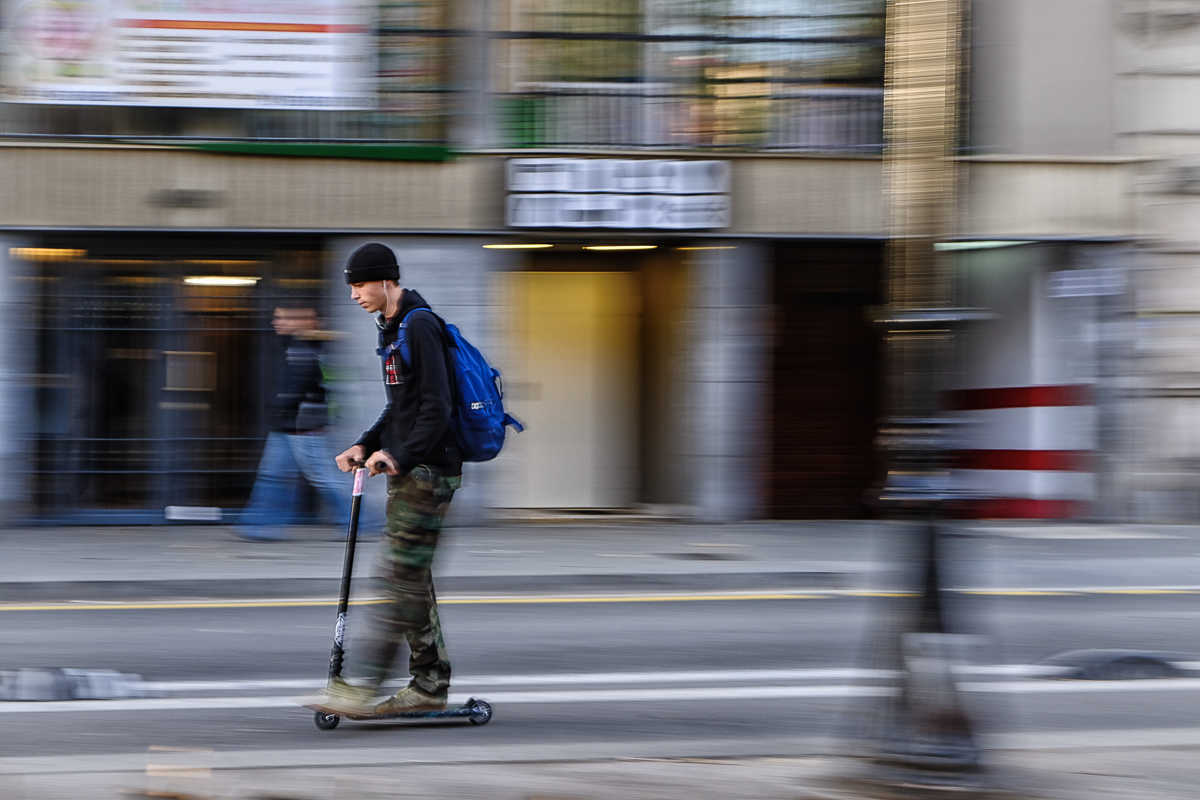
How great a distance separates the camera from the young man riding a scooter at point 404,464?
17.0ft

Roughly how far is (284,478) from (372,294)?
676 cm

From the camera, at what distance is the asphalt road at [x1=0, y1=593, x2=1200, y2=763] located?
5387 mm

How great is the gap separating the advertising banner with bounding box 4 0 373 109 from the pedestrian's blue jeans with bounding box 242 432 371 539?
310 cm

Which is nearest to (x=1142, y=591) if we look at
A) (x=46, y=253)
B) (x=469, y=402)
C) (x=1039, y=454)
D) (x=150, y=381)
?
(x=1039, y=454)

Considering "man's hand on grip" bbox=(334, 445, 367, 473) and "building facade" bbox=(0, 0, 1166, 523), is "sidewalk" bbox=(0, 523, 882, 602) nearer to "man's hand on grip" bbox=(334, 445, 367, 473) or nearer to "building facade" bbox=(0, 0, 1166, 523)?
"building facade" bbox=(0, 0, 1166, 523)

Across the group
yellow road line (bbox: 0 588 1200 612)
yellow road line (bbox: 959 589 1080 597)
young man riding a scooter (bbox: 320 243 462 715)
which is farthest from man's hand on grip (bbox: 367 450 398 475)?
yellow road line (bbox: 959 589 1080 597)

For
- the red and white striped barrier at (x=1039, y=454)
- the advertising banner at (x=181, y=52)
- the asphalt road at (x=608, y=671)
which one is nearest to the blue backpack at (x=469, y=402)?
the asphalt road at (x=608, y=671)

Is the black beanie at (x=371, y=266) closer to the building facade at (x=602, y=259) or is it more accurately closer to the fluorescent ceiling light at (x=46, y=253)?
the building facade at (x=602, y=259)

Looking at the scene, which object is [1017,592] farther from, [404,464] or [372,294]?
[372,294]

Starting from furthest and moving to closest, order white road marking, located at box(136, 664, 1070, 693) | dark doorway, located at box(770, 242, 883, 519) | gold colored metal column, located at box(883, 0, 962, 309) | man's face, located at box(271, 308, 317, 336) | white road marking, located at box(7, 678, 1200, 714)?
dark doorway, located at box(770, 242, 883, 519) < man's face, located at box(271, 308, 317, 336) < white road marking, located at box(136, 664, 1070, 693) < white road marking, located at box(7, 678, 1200, 714) < gold colored metal column, located at box(883, 0, 962, 309)

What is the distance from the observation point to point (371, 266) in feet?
17.2

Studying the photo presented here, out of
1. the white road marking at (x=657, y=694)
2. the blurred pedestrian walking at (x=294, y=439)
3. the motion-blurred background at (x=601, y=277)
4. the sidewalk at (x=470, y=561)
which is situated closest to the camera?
the white road marking at (x=657, y=694)

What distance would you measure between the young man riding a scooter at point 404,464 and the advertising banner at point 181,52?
25.8ft

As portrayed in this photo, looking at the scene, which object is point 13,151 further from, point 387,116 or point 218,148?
point 387,116
